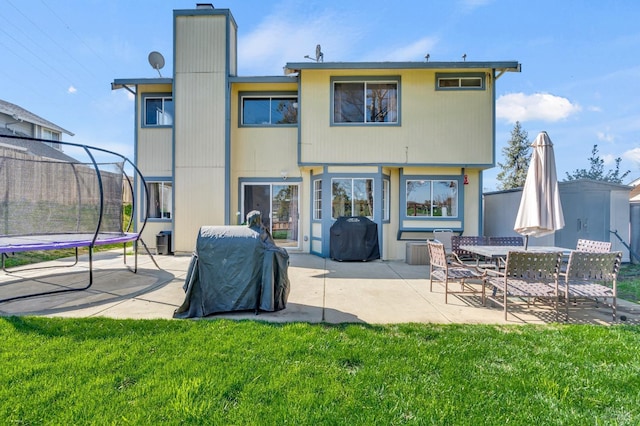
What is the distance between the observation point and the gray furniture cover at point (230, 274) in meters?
4.14

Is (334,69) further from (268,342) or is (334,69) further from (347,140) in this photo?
(268,342)

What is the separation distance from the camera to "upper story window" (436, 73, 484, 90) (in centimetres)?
939

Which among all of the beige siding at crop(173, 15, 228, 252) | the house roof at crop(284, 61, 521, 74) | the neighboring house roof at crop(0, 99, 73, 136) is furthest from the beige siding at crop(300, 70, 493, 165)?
the neighboring house roof at crop(0, 99, 73, 136)

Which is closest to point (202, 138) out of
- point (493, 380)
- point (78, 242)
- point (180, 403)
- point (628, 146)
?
point (78, 242)

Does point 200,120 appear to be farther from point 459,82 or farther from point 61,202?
point 459,82

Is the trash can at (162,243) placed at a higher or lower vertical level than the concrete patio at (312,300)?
higher

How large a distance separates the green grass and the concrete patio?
0.47 meters

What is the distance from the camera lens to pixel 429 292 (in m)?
5.64

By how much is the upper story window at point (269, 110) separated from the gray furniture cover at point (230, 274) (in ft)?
23.0

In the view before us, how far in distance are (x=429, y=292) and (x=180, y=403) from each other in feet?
15.2

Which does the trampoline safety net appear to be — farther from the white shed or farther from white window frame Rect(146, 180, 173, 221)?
the white shed

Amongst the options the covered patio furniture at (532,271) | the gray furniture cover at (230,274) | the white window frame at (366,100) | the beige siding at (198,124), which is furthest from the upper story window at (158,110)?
the covered patio furniture at (532,271)

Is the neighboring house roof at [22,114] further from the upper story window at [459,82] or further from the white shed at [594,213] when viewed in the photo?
the white shed at [594,213]

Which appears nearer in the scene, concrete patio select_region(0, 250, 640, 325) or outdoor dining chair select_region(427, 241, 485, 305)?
concrete patio select_region(0, 250, 640, 325)
